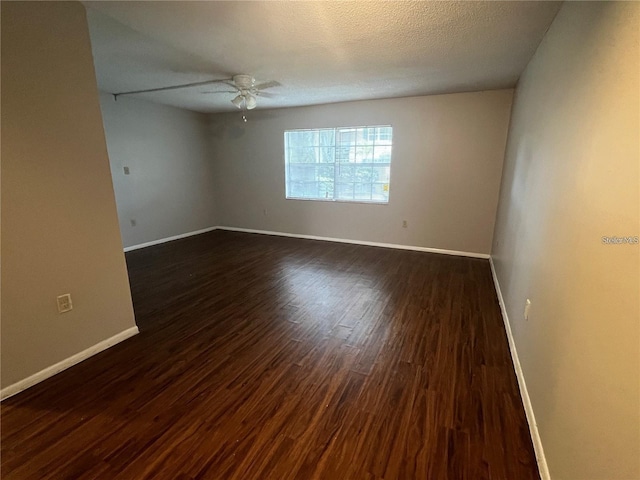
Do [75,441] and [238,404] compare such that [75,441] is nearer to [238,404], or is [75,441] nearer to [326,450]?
[238,404]

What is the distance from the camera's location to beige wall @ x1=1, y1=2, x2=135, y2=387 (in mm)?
1632

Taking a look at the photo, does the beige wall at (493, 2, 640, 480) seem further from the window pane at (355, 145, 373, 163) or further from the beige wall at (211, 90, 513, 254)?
the window pane at (355, 145, 373, 163)

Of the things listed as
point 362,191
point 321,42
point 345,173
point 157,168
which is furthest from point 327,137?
point 157,168

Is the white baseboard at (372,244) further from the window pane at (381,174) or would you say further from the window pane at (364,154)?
the window pane at (364,154)

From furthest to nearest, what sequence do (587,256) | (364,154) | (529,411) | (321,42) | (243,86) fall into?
(364,154)
(243,86)
(321,42)
(529,411)
(587,256)

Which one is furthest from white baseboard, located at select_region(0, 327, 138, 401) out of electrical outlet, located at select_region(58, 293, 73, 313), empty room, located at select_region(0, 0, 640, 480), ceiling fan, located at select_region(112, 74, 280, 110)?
ceiling fan, located at select_region(112, 74, 280, 110)

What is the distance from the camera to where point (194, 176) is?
19.3ft

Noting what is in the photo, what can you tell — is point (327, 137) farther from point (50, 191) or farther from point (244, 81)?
point (50, 191)

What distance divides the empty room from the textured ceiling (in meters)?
0.02

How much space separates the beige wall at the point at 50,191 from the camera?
1.63m

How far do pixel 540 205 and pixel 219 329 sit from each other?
2486 millimetres

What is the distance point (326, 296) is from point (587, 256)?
226 cm

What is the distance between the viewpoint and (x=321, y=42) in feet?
7.75

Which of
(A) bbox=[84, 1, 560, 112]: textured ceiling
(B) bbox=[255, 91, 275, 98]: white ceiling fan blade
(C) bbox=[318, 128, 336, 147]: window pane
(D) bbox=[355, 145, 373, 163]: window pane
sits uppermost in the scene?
(B) bbox=[255, 91, 275, 98]: white ceiling fan blade
